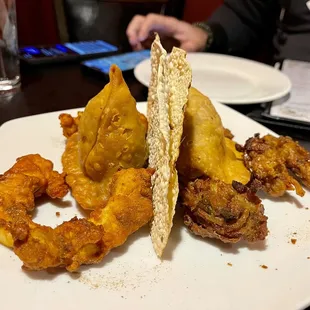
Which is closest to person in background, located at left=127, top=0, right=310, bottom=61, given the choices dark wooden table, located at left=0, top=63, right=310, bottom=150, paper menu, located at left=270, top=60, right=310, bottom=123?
paper menu, located at left=270, top=60, right=310, bottom=123

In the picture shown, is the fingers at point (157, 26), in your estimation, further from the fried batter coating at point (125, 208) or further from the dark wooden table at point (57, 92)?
the fried batter coating at point (125, 208)

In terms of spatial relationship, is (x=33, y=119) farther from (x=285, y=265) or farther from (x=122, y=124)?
(x=285, y=265)

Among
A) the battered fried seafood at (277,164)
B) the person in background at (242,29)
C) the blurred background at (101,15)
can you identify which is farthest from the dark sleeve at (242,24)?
the battered fried seafood at (277,164)

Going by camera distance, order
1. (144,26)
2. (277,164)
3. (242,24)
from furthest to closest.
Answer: (242,24) → (144,26) → (277,164)

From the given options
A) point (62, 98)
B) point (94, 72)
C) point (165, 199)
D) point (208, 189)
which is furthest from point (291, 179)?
point (94, 72)

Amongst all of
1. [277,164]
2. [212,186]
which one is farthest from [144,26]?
[212,186]

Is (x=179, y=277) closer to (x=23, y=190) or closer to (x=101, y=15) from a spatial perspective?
(x=23, y=190)
